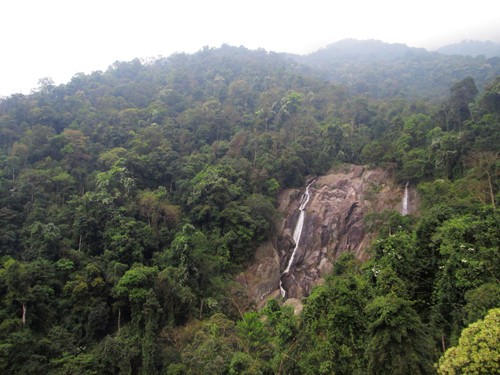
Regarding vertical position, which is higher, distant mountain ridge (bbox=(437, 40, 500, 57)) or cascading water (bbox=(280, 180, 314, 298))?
distant mountain ridge (bbox=(437, 40, 500, 57))

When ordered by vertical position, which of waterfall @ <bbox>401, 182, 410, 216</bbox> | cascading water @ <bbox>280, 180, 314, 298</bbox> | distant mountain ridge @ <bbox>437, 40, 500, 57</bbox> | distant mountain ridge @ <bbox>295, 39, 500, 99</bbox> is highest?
distant mountain ridge @ <bbox>437, 40, 500, 57</bbox>

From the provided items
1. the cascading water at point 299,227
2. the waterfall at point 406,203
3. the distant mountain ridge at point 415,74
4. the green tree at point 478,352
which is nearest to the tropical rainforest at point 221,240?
the green tree at point 478,352

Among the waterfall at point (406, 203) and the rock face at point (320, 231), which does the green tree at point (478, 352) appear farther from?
the waterfall at point (406, 203)

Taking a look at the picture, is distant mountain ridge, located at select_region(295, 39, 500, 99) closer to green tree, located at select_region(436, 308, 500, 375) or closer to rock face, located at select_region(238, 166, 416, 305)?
rock face, located at select_region(238, 166, 416, 305)

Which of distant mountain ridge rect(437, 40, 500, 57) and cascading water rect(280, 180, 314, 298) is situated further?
distant mountain ridge rect(437, 40, 500, 57)

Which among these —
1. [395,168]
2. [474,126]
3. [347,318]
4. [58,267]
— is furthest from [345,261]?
[58,267]

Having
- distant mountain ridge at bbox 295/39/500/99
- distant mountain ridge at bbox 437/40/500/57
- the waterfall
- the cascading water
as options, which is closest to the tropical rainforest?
the waterfall

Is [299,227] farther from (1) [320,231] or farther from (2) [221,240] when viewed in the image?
(2) [221,240]
